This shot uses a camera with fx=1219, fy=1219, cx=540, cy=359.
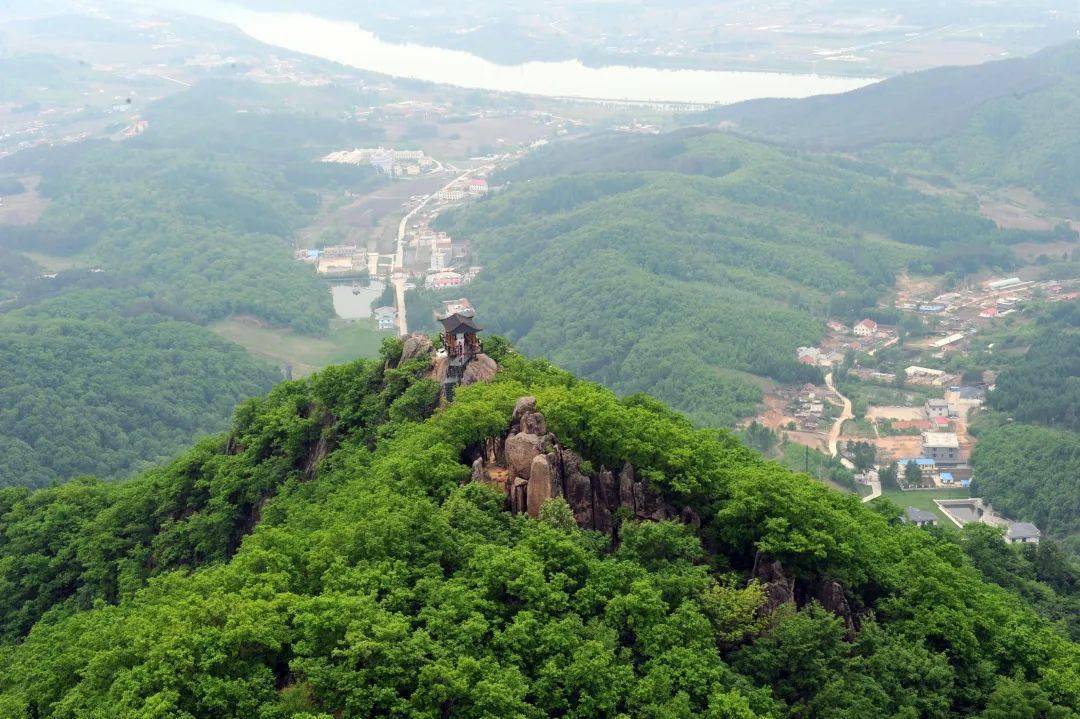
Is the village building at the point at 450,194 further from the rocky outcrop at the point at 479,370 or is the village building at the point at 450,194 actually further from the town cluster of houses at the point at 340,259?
the rocky outcrop at the point at 479,370

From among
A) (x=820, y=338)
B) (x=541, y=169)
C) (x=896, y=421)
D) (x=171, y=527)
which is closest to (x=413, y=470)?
(x=171, y=527)

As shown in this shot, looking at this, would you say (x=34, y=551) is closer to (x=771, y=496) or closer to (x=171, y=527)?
(x=171, y=527)

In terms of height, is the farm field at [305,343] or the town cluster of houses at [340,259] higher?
the town cluster of houses at [340,259]

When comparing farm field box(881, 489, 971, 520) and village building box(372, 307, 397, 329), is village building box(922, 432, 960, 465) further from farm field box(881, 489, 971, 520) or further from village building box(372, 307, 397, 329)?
village building box(372, 307, 397, 329)

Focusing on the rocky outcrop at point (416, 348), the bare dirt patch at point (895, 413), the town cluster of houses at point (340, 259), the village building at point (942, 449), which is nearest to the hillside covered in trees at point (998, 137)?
the town cluster of houses at point (340, 259)

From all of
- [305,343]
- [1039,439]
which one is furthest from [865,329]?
[305,343]
